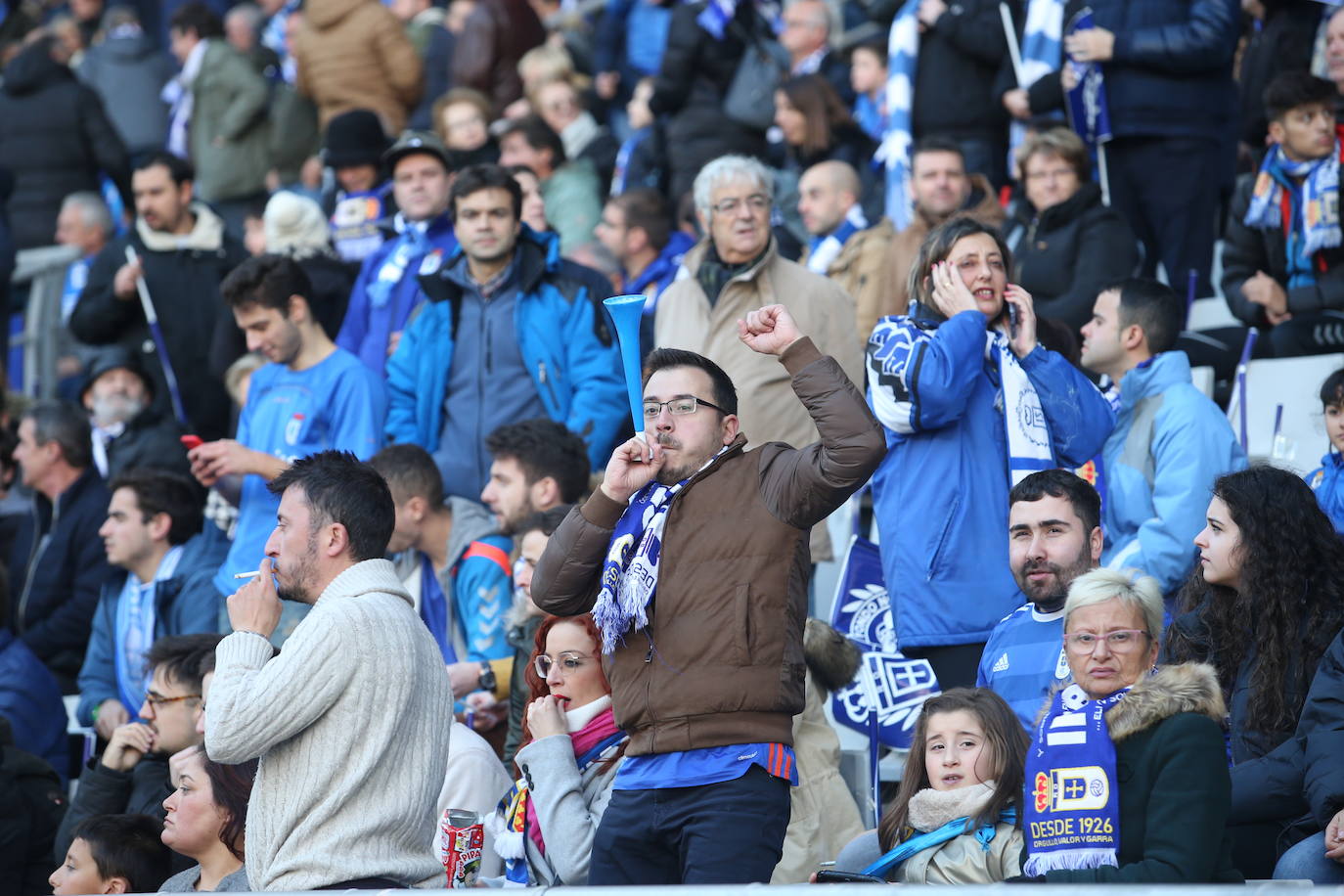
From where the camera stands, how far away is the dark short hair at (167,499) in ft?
28.0

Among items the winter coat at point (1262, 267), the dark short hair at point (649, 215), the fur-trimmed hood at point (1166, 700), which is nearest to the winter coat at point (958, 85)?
the dark short hair at point (649, 215)

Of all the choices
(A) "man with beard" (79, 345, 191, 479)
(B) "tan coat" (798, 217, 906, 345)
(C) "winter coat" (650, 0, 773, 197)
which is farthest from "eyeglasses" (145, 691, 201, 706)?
(C) "winter coat" (650, 0, 773, 197)

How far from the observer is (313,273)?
9961 millimetres

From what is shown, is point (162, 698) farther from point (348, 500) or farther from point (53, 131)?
point (53, 131)

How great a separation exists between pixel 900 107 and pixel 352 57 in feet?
15.0

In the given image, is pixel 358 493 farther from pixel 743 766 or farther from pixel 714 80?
pixel 714 80

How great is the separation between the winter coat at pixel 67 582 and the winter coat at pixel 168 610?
1.78 ft

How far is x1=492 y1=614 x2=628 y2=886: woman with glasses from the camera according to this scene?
5477 mm

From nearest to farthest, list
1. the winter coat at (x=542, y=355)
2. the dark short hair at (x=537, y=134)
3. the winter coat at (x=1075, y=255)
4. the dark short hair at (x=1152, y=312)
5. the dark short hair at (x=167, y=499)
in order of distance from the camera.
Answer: the dark short hair at (x=1152, y=312) < the winter coat at (x=542, y=355) < the dark short hair at (x=167, y=499) < the winter coat at (x=1075, y=255) < the dark short hair at (x=537, y=134)

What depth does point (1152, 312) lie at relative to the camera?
7.11 m

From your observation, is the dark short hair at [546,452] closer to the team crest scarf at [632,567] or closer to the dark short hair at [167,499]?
the dark short hair at [167,499]

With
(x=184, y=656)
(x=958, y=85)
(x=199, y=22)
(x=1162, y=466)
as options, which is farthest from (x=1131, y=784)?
(x=199, y=22)

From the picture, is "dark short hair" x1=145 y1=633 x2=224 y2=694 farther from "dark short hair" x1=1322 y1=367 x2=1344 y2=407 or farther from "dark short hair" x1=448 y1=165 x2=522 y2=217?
"dark short hair" x1=1322 y1=367 x2=1344 y2=407

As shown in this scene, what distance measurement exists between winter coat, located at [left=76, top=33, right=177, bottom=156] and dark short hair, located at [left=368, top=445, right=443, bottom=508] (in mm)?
8719
